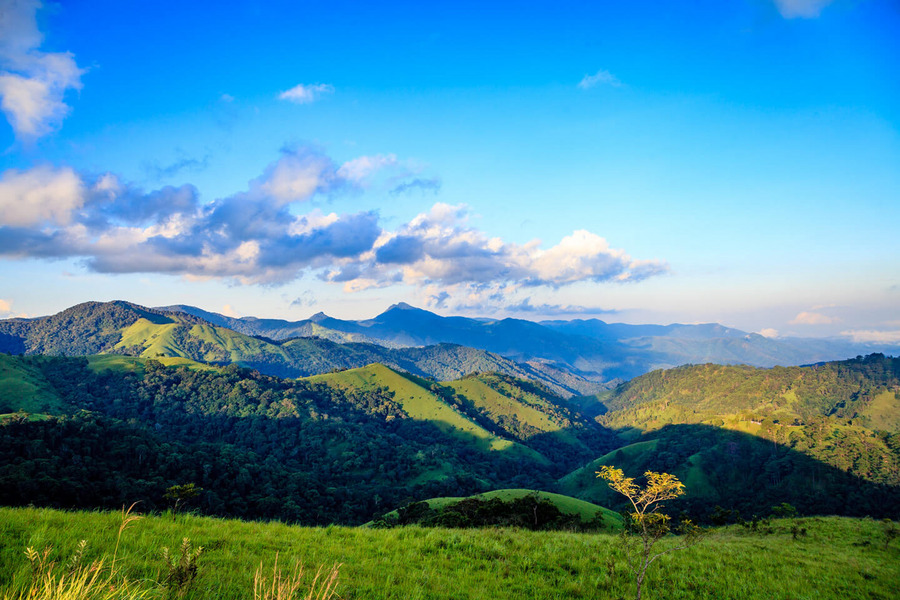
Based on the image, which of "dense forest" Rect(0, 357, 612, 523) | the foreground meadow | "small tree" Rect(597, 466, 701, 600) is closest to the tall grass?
the foreground meadow

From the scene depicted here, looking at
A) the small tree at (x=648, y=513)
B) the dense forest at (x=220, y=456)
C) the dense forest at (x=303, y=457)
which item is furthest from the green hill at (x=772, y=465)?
the small tree at (x=648, y=513)

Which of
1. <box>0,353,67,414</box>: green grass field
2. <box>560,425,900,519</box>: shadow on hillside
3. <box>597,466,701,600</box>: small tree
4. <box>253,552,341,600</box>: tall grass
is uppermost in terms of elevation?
<box>253,552,341,600</box>: tall grass

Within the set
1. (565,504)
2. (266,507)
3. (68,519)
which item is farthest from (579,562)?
(266,507)

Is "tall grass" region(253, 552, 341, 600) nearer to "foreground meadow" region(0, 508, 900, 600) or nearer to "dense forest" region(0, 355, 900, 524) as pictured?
"foreground meadow" region(0, 508, 900, 600)

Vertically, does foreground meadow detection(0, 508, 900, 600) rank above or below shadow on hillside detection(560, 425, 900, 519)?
above

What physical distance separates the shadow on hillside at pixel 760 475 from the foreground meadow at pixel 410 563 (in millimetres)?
92981

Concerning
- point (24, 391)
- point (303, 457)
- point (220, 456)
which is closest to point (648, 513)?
point (220, 456)

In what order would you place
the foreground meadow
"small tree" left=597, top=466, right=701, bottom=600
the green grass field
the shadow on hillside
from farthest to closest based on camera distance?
1. the green grass field
2. the shadow on hillside
3. "small tree" left=597, top=466, right=701, bottom=600
4. the foreground meadow

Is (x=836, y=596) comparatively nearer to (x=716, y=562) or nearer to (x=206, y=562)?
(x=716, y=562)

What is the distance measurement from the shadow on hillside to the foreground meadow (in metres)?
93.0

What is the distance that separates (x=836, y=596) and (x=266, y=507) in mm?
89522

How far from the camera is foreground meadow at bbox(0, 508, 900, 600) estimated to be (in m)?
6.97

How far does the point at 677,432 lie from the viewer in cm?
18438

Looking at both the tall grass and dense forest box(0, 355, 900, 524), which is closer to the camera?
the tall grass
